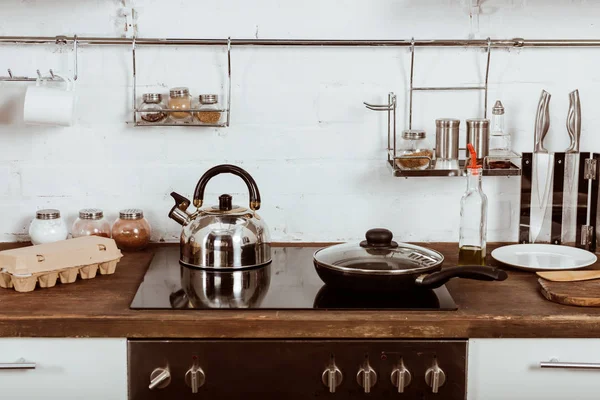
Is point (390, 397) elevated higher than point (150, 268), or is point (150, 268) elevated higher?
point (150, 268)

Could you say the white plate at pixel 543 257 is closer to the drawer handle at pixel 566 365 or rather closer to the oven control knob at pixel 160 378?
the drawer handle at pixel 566 365

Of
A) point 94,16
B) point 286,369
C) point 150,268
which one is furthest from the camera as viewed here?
point 94,16

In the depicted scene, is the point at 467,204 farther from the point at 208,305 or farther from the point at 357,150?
the point at 208,305

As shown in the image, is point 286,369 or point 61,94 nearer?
point 286,369

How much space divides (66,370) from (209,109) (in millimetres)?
828

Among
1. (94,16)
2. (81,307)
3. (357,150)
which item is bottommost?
(81,307)

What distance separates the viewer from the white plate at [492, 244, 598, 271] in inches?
90.0

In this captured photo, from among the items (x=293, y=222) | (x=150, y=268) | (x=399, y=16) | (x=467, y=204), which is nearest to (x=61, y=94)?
(x=150, y=268)

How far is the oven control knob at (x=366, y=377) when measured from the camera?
6.10 ft

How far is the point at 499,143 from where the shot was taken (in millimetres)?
2510

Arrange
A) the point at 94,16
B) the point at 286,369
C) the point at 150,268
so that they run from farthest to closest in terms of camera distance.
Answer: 1. the point at 94,16
2. the point at 150,268
3. the point at 286,369

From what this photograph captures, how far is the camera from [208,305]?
1.95 m

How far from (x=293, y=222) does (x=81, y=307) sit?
2.74 ft

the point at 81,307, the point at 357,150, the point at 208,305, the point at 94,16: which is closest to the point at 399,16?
the point at 357,150
